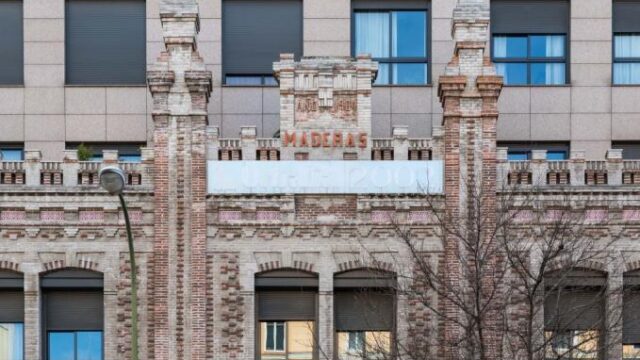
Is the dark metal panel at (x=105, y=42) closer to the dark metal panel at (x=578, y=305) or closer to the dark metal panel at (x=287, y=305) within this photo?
the dark metal panel at (x=287, y=305)

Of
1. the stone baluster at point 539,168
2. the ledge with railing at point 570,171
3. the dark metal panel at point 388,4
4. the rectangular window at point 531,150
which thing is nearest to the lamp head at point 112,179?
the ledge with railing at point 570,171

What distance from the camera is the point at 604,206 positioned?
28031mm

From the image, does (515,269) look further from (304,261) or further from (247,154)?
(247,154)

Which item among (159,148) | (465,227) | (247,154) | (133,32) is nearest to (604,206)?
(465,227)

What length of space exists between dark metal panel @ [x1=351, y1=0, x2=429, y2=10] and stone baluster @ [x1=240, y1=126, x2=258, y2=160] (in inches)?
283

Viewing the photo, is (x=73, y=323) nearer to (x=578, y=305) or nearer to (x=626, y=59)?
(x=578, y=305)

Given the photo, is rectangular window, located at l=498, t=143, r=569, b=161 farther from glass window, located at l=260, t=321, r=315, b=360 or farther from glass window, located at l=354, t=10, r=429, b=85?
glass window, located at l=260, t=321, r=315, b=360

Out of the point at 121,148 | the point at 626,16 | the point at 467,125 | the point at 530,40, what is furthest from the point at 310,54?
the point at 626,16

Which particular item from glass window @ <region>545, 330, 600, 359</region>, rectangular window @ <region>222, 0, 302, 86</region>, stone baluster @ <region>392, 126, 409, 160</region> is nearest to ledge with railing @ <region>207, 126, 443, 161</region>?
stone baluster @ <region>392, 126, 409, 160</region>

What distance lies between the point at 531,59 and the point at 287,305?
35.5 ft

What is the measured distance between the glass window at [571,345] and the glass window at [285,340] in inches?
222

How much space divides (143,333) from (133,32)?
9966 mm

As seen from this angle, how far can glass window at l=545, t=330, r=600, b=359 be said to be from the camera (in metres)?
23.9

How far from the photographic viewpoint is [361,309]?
92.9 feet
